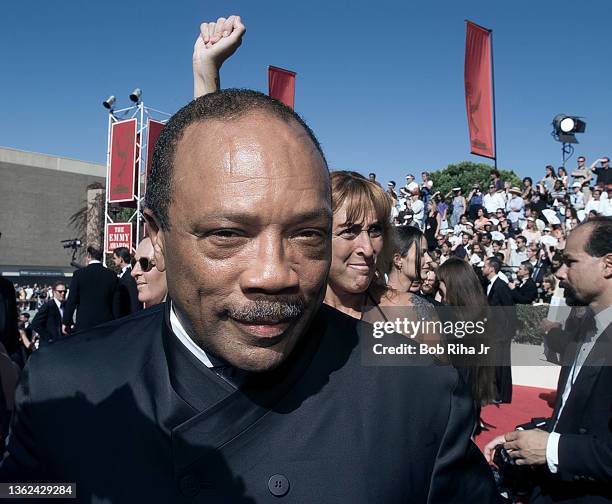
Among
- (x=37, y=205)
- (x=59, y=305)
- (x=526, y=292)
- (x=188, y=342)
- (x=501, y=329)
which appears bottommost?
(x=501, y=329)

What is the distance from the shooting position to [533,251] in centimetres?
1313

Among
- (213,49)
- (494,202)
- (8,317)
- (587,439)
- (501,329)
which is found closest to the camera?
(213,49)

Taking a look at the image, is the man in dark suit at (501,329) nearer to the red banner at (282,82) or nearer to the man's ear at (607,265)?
the man's ear at (607,265)

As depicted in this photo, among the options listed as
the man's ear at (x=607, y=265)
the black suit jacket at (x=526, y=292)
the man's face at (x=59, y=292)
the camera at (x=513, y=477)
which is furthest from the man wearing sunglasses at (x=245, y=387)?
the black suit jacket at (x=526, y=292)

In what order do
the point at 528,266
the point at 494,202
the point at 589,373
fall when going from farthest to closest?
1. the point at 494,202
2. the point at 528,266
3. the point at 589,373

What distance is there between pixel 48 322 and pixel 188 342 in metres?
7.55

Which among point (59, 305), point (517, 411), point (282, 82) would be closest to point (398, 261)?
point (517, 411)

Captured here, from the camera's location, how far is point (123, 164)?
16875 millimetres

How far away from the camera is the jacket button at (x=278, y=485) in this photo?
3.69ft

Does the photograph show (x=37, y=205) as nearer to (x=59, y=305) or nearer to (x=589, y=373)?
(x=59, y=305)

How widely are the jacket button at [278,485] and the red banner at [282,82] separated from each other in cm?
1204

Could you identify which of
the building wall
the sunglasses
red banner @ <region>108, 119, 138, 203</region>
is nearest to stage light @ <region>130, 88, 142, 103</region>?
red banner @ <region>108, 119, 138, 203</region>

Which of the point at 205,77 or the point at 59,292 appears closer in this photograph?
the point at 205,77

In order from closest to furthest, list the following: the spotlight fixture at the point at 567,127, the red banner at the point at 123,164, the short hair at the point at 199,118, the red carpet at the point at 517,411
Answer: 1. the short hair at the point at 199,118
2. the red carpet at the point at 517,411
3. the red banner at the point at 123,164
4. the spotlight fixture at the point at 567,127
